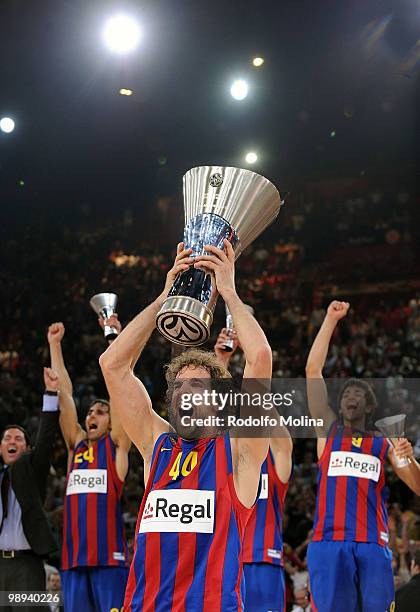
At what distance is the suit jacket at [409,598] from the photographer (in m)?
3.25

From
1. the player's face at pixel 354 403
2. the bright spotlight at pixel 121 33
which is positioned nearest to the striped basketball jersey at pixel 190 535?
the player's face at pixel 354 403

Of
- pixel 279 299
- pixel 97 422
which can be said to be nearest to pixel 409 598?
pixel 97 422

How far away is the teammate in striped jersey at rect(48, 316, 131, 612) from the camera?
4805 millimetres

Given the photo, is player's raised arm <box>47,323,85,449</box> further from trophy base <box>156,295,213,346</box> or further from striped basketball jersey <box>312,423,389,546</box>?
trophy base <box>156,295,213,346</box>

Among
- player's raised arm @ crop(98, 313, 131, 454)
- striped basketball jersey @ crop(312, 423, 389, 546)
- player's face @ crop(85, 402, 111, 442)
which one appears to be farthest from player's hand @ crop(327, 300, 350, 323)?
player's face @ crop(85, 402, 111, 442)

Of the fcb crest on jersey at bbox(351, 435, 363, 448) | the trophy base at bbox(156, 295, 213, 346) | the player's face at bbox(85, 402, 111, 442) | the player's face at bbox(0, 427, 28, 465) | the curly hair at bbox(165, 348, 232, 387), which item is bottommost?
the curly hair at bbox(165, 348, 232, 387)

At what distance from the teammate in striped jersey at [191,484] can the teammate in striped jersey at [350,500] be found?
6.73ft

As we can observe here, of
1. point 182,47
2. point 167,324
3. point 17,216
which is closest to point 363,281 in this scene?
point 17,216

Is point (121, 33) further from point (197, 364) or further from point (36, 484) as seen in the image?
point (197, 364)

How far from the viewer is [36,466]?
497 centimetres

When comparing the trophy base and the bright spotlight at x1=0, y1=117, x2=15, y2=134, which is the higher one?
the bright spotlight at x1=0, y1=117, x2=15, y2=134

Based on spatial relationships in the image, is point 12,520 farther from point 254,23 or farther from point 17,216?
point 17,216

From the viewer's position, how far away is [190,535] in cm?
239

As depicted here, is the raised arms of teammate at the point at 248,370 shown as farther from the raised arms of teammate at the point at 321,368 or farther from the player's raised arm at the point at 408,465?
the raised arms of teammate at the point at 321,368
